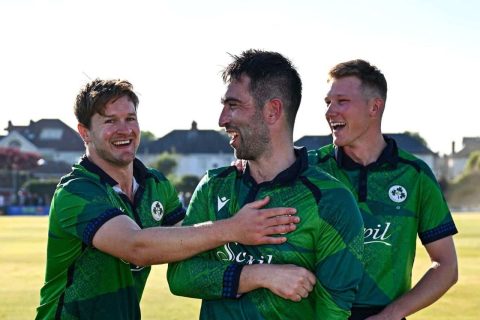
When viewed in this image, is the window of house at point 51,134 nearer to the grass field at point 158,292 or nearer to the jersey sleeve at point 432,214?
the grass field at point 158,292

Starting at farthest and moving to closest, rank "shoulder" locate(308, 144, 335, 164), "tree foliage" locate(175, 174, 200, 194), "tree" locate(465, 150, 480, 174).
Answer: "tree" locate(465, 150, 480, 174)
"tree foliage" locate(175, 174, 200, 194)
"shoulder" locate(308, 144, 335, 164)

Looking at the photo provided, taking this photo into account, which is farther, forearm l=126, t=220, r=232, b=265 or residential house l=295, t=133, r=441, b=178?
residential house l=295, t=133, r=441, b=178

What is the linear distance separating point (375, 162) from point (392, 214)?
345 mm

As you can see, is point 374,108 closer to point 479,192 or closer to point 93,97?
point 93,97

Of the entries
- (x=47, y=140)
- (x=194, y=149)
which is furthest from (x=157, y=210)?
Answer: (x=47, y=140)

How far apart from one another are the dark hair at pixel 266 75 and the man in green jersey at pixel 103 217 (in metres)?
0.90

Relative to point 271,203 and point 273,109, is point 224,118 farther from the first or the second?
point 271,203

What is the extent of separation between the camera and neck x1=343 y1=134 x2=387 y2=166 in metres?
5.73

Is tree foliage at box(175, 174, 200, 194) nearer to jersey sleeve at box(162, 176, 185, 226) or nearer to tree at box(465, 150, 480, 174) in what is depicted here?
tree at box(465, 150, 480, 174)

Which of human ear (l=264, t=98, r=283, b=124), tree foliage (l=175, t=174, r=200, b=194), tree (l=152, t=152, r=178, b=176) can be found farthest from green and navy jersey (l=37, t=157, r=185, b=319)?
tree (l=152, t=152, r=178, b=176)

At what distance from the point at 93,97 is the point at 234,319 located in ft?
5.76

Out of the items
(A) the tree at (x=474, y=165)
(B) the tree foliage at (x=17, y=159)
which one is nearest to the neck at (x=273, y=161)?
(A) the tree at (x=474, y=165)

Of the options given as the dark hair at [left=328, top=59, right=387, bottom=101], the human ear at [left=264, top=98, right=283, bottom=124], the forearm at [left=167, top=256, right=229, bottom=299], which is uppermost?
the dark hair at [left=328, top=59, right=387, bottom=101]

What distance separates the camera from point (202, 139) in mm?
118625
